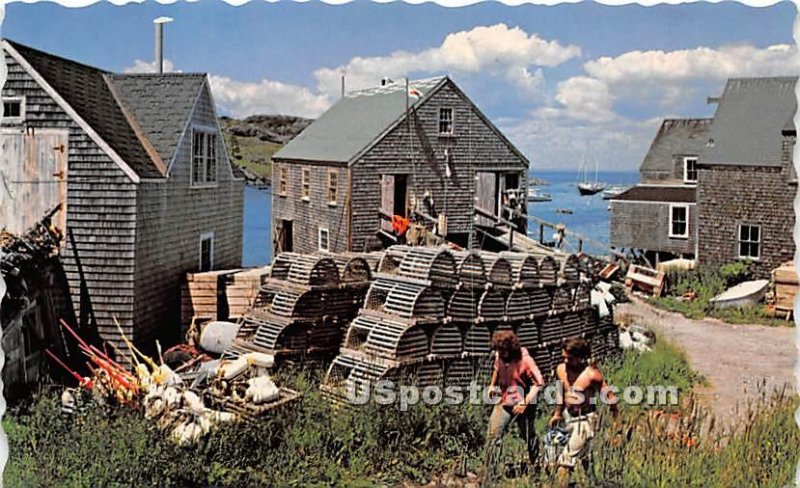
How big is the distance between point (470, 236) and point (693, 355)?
768 cm

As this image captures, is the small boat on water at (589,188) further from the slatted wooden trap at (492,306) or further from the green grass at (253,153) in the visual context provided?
the green grass at (253,153)

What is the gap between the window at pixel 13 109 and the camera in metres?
9.40

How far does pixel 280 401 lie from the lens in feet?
25.3

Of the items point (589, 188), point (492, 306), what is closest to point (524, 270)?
point (492, 306)

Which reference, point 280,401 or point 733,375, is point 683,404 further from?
point 280,401

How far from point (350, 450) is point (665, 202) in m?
9.63

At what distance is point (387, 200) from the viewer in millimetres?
16375

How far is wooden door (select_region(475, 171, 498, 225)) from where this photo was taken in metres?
17.1

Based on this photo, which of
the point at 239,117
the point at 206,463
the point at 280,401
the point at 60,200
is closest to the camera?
the point at 206,463

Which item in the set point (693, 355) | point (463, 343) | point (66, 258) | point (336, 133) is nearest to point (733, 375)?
point (693, 355)

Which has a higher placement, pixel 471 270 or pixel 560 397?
pixel 471 270

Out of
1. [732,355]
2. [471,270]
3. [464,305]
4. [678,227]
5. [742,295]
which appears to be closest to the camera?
[464,305]

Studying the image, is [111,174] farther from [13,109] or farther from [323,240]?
[323,240]

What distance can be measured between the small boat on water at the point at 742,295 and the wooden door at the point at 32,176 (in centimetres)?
693
